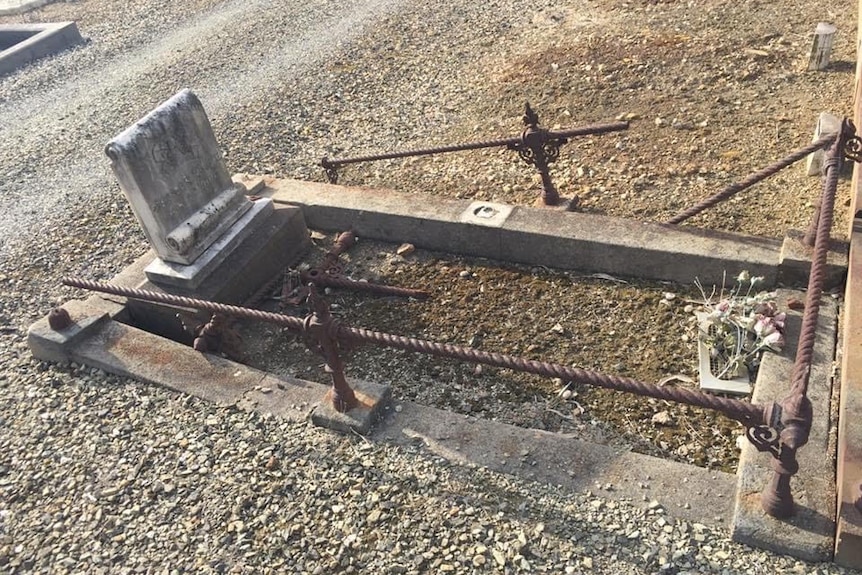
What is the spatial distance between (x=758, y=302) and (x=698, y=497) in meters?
1.45

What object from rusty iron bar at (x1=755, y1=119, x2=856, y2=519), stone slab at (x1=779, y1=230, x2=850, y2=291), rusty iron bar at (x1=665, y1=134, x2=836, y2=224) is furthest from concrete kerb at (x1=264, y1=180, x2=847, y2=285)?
rusty iron bar at (x1=755, y1=119, x2=856, y2=519)

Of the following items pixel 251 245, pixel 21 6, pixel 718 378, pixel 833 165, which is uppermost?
pixel 21 6

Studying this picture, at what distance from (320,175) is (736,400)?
16.9ft

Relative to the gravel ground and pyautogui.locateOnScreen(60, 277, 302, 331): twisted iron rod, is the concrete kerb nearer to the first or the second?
the gravel ground

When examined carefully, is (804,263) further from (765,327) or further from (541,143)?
(541,143)

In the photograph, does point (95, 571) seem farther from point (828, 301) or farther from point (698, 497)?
point (828, 301)

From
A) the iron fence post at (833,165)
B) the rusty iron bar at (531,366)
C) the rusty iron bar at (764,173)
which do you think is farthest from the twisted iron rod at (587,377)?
the rusty iron bar at (764,173)

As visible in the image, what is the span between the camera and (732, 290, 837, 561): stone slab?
2.89 meters

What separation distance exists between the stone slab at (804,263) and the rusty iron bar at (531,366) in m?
1.93

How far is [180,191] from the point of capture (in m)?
4.93

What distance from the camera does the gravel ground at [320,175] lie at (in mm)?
3229

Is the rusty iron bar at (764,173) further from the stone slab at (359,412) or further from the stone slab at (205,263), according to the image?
the stone slab at (205,263)

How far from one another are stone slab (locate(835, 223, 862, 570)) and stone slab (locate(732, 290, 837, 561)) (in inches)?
2.7

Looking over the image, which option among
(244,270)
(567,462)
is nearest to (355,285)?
(244,270)
